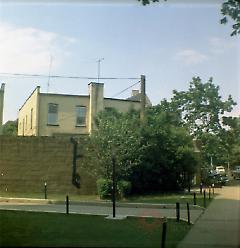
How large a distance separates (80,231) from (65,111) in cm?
2658

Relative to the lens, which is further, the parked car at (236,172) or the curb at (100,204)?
the parked car at (236,172)

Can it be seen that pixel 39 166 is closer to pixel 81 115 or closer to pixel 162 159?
pixel 162 159

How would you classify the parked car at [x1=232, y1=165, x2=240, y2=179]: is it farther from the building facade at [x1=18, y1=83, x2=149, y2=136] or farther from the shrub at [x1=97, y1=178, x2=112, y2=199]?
the shrub at [x1=97, y1=178, x2=112, y2=199]

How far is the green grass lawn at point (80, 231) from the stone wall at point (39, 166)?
11129 millimetres

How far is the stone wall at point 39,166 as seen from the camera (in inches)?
1064

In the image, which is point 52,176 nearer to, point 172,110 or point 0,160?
point 0,160

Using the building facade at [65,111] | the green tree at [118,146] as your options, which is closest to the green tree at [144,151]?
the green tree at [118,146]

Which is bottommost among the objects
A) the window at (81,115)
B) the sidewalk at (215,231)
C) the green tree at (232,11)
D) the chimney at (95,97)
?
the sidewalk at (215,231)

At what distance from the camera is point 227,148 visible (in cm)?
3950

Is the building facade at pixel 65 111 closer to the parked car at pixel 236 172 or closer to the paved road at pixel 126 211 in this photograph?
the parked car at pixel 236 172

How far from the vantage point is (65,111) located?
37531mm

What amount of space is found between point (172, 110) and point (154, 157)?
16.9m

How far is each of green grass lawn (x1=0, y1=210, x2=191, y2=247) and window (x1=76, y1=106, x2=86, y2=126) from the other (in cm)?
2260

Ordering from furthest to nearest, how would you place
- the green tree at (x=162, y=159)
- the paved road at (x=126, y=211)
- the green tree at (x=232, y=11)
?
1. the green tree at (x=162, y=159)
2. the paved road at (x=126, y=211)
3. the green tree at (x=232, y=11)
